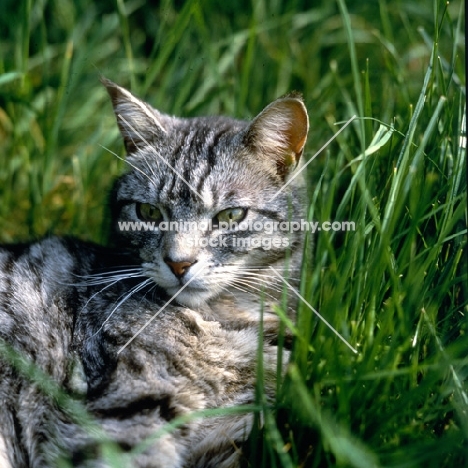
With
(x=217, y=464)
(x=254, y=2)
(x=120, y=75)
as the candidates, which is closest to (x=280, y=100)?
(x=217, y=464)

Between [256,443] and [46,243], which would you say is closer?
[256,443]

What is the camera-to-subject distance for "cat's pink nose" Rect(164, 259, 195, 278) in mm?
2031

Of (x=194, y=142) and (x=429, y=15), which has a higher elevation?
(x=429, y=15)

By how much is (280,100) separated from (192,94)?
1.52 metres

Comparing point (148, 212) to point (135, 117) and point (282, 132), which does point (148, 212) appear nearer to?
point (135, 117)

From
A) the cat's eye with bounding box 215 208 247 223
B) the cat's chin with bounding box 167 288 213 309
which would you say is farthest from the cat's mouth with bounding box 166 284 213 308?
the cat's eye with bounding box 215 208 247 223

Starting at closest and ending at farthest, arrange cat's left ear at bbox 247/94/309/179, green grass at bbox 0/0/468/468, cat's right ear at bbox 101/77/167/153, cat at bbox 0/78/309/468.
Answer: green grass at bbox 0/0/468/468 → cat at bbox 0/78/309/468 → cat's left ear at bbox 247/94/309/179 → cat's right ear at bbox 101/77/167/153

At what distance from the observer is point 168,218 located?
7.16ft

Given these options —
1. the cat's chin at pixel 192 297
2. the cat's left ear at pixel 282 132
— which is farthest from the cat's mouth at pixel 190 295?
the cat's left ear at pixel 282 132

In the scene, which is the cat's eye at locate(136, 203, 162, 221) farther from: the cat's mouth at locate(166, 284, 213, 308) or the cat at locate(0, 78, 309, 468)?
the cat's mouth at locate(166, 284, 213, 308)

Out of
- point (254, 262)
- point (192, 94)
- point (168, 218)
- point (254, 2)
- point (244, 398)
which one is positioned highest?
point (254, 2)

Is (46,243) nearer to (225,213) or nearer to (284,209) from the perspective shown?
(225,213)

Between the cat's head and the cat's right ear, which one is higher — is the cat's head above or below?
below

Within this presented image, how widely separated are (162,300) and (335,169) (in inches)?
29.9
